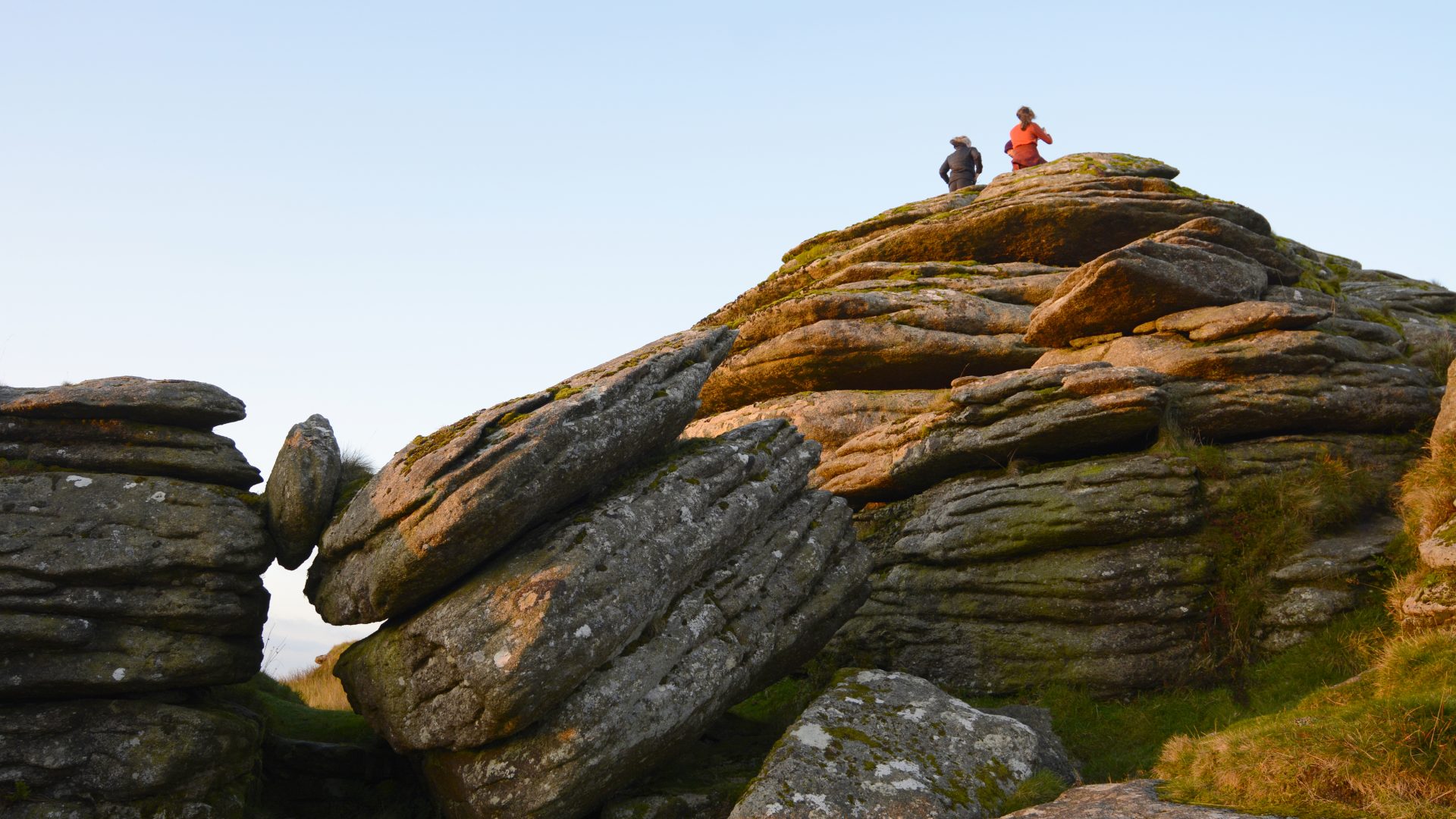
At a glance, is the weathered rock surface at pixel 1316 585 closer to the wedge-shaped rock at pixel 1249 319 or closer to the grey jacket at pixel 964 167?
the wedge-shaped rock at pixel 1249 319

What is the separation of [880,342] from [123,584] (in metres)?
18.4

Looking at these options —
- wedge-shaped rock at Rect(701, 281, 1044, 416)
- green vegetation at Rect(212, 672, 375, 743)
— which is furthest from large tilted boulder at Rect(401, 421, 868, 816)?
wedge-shaped rock at Rect(701, 281, 1044, 416)

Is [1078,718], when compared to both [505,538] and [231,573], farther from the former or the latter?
[231,573]

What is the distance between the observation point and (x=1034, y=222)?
28.9 meters

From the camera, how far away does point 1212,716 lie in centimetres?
1656

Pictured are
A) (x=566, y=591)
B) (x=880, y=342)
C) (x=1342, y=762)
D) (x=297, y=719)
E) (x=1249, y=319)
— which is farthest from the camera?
(x=880, y=342)

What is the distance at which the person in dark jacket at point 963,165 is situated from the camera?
125 feet

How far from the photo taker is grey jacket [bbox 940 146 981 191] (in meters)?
38.2

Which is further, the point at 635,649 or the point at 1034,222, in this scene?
the point at 1034,222

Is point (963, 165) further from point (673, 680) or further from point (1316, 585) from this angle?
point (673, 680)

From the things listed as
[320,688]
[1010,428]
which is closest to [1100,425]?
[1010,428]

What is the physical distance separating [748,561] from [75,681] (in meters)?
10.3

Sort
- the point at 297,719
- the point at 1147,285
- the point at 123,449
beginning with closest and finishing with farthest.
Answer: the point at 123,449, the point at 297,719, the point at 1147,285

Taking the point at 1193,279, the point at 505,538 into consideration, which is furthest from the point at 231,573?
the point at 1193,279
